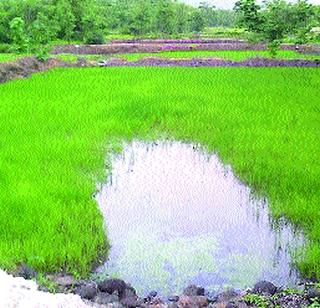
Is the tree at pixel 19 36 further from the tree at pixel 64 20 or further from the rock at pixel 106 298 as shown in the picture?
the rock at pixel 106 298

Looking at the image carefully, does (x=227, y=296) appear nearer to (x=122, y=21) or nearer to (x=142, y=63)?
(x=142, y=63)

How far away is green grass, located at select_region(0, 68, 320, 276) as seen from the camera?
569 centimetres

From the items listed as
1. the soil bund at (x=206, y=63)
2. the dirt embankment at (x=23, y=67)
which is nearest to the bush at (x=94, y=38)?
the soil bund at (x=206, y=63)

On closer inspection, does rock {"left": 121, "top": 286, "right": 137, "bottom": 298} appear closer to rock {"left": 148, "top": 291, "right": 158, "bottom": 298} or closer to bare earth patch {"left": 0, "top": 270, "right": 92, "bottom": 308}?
rock {"left": 148, "top": 291, "right": 158, "bottom": 298}

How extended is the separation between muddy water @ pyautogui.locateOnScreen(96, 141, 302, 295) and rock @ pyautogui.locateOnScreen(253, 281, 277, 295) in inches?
12.2

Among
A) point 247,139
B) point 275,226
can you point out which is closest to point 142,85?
point 247,139

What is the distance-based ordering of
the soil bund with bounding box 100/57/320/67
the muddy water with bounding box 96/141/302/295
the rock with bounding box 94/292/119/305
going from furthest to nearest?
the soil bund with bounding box 100/57/320/67 → the muddy water with bounding box 96/141/302/295 → the rock with bounding box 94/292/119/305

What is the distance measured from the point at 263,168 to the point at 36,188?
3.15 meters

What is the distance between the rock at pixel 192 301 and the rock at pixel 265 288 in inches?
18.7

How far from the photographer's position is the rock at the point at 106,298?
4.35m

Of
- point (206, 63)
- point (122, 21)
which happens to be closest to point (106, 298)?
point (206, 63)

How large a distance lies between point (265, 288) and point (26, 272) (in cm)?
200

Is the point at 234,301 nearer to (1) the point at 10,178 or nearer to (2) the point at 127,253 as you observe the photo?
(2) the point at 127,253

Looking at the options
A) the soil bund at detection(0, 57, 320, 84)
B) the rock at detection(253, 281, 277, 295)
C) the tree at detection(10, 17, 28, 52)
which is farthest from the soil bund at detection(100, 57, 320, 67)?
the rock at detection(253, 281, 277, 295)
